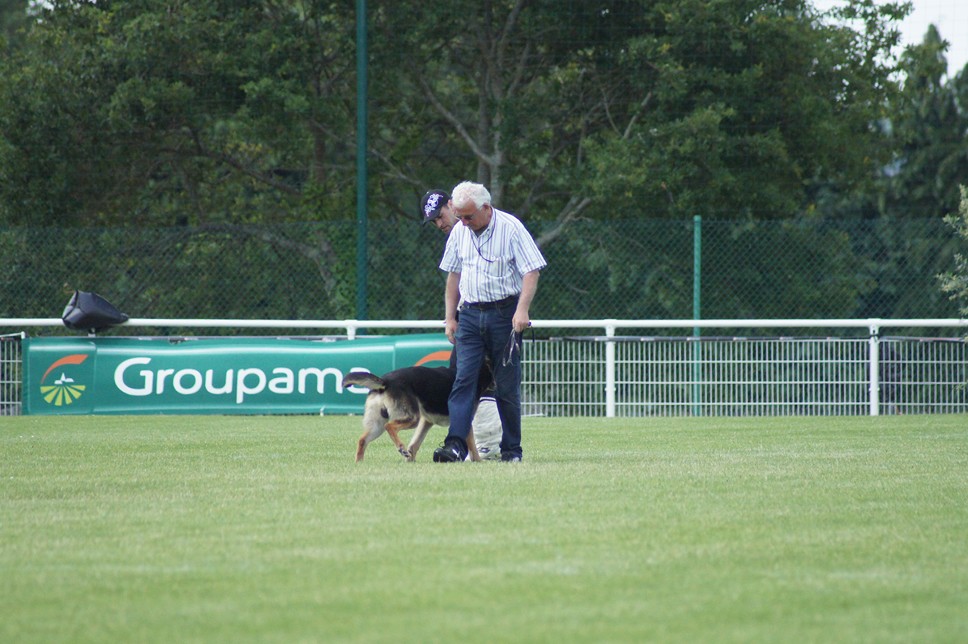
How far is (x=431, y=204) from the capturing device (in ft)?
27.5

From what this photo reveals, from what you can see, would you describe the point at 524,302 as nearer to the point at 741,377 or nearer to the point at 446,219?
the point at 446,219

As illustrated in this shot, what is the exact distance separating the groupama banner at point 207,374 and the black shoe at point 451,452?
535cm

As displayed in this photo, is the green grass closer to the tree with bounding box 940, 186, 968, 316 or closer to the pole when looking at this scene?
the tree with bounding box 940, 186, 968, 316

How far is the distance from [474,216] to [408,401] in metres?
1.19

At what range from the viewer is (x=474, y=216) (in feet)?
26.1

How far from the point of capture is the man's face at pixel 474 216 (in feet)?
25.8

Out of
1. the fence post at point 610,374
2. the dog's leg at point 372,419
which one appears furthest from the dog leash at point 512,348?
the fence post at point 610,374

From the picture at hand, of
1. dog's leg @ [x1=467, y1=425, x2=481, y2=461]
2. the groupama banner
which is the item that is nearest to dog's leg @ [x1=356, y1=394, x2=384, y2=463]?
dog's leg @ [x1=467, y1=425, x2=481, y2=461]

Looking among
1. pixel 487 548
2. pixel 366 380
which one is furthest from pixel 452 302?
pixel 487 548

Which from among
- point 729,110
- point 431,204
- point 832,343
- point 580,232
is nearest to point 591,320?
point 580,232

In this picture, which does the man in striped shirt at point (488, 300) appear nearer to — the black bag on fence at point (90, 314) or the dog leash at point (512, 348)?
the dog leash at point (512, 348)

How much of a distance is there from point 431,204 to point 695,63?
1074cm

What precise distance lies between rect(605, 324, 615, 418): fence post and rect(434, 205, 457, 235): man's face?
5631 millimetres

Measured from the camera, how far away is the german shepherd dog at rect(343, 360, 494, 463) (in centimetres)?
817
